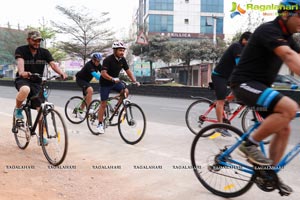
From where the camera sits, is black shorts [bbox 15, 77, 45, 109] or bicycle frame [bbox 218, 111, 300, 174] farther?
black shorts [bbox 15, 77, 45, 109]

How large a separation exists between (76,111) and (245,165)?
581 centimetres

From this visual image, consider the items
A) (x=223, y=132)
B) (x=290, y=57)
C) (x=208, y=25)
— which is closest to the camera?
(x=290, y=57)

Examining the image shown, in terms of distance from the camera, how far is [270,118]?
310 cm

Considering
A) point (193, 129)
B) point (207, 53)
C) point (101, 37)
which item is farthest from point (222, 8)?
point (193, 129)

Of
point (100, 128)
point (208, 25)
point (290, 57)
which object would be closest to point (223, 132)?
point (290, 57)

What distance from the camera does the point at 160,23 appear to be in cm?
6812

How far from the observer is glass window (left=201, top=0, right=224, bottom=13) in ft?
226

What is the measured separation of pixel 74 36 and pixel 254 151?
31.7m

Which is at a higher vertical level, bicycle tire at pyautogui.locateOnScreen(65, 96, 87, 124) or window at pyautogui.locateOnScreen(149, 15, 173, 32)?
window at pyautogui.locateOnScreen(149, 15, 173, 32)

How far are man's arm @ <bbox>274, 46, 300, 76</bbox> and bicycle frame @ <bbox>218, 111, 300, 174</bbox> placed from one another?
25.3 inches

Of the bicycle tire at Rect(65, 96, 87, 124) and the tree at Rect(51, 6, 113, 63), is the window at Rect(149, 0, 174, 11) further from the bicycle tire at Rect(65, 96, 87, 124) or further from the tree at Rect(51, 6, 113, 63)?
the bicycle tire at Rect(65, 96, 87, 124)

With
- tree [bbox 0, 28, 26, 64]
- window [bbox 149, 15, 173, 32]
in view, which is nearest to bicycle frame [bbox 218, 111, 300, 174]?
tree [bbox 0, 28, 26, 64]

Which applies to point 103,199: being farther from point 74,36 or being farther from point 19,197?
point 74,36

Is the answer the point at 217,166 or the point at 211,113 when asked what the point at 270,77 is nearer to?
the point at 217,166
